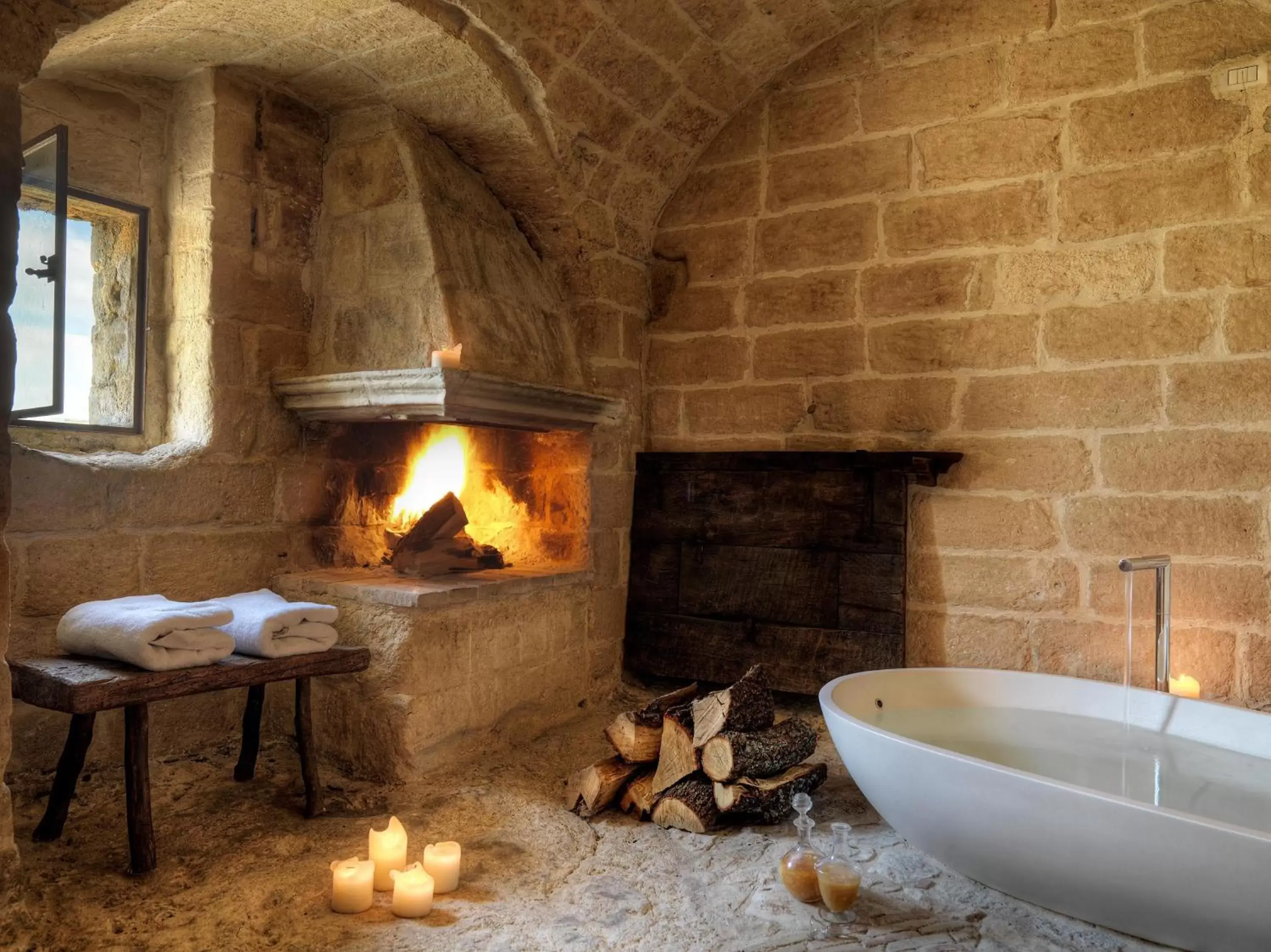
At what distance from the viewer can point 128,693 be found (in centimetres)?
191

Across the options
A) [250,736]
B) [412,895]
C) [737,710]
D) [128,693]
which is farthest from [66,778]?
[737,710]

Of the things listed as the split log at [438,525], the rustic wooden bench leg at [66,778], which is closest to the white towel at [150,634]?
the rustic wooden bench leg at [66,778]

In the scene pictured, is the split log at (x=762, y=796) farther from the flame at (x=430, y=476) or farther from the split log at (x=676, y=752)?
the flame at (x=430, y=476)

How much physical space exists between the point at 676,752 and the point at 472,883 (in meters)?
0.66

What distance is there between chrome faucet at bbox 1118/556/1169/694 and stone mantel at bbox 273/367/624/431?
1787mm

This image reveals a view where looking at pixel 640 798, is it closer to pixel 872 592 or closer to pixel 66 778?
pixel 872 592

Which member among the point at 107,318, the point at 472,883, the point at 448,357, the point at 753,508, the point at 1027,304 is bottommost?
the point at 472,883

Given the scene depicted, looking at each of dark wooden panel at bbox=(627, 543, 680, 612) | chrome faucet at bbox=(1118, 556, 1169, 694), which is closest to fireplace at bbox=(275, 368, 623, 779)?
dark wooden panel at bbox=(627, 543, 680, 612)

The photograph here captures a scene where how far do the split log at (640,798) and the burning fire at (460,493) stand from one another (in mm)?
1145

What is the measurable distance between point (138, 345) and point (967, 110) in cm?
286

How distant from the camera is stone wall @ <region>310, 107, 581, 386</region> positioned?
2852 millimetres

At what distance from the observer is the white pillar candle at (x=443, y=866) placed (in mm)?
1962

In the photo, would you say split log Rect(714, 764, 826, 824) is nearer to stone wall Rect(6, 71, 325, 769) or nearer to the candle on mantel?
the candle on mantel

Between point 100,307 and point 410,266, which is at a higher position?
Result: point 410,266
